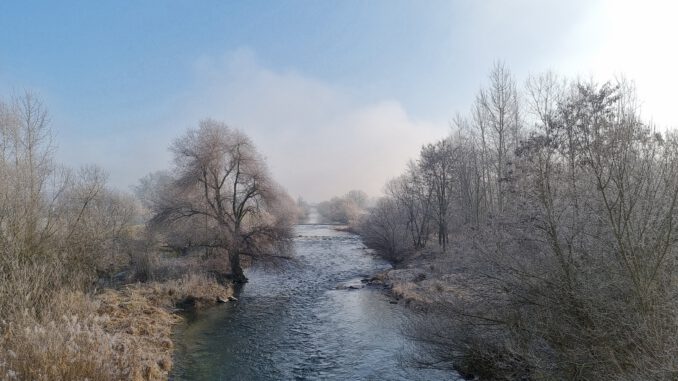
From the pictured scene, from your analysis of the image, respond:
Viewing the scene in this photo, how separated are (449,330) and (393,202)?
3670 centimetres

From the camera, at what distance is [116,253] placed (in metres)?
21.3

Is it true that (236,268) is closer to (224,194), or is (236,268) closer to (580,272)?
(224,194)

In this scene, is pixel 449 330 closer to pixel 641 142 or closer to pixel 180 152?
pixel 641 142

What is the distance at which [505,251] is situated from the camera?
834cm

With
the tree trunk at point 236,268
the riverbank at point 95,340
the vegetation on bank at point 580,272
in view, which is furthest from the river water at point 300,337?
the vegetation on bank at point 580,272

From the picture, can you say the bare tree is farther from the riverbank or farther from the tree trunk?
the riverbank

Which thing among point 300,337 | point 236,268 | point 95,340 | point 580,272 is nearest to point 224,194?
point 236,268

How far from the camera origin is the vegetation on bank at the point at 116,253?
783 centimetres

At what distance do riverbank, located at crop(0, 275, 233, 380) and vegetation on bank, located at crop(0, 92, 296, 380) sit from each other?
0.03 meters

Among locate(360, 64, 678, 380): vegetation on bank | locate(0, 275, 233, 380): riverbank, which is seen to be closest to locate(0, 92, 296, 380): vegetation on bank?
locate(0, 275, 233, 380): riverbank

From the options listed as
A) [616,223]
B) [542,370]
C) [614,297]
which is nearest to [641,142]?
[616,223]

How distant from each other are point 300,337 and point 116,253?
13.8 meters

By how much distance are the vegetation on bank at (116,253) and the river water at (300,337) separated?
1090 millimetres

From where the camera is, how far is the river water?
1027 cm
